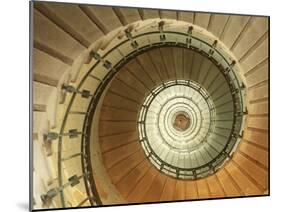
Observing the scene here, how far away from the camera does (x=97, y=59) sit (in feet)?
9.34

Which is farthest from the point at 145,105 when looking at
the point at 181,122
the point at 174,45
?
the point at 174,45

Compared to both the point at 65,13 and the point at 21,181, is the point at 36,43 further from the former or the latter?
the point at 21,181

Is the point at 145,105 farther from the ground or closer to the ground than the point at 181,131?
Result: farther from the ground

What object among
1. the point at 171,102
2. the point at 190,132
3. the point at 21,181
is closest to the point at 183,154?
the point at 190,132

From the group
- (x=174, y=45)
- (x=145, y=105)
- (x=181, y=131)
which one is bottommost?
(x=181, y=131)

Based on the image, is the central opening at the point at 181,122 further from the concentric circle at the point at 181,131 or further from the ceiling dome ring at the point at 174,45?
the ceiling dome ring at the point at 174,45

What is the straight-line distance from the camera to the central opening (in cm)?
304

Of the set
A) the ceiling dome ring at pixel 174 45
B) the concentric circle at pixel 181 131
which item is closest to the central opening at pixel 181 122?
the concentric circle at pixel 181 131

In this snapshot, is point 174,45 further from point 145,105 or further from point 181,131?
point 181,131

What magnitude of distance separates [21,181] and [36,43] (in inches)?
31.2

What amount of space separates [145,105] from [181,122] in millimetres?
263

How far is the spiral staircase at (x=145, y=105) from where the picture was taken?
2.73m

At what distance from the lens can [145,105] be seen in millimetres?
2988

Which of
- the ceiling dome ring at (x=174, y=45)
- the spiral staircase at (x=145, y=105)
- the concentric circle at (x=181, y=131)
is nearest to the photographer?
the spiral staircase at (x=145, y=105)
